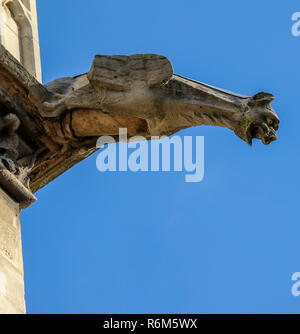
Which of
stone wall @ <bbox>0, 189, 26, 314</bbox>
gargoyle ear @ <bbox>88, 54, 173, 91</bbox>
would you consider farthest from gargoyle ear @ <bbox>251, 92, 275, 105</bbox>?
stone wall @ <bbox>0, 189, 26, 314</bbox>

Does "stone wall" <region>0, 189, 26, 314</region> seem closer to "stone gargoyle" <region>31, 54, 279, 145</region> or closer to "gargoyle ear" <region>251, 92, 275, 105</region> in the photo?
"stone gargoyle" <region>31, 54, 279, 145</region>

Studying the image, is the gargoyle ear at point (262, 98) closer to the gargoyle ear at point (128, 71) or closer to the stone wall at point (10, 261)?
the gargoyle ear at point (128, 71)

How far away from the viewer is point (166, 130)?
24.9 ft

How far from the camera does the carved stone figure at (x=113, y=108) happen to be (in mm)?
7281

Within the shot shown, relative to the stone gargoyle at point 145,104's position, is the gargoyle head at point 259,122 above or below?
below

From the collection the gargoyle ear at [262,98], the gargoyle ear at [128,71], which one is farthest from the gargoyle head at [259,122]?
the gargoyle ear at [128,71]

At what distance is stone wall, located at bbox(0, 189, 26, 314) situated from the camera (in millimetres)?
6508

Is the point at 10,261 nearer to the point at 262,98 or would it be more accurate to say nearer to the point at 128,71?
the point at 128,71

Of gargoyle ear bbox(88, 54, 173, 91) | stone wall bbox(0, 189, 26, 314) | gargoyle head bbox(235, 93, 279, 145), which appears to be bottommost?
stone wall bbox(0, 189, 26, 314)

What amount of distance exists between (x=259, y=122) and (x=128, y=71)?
A: 1.15m

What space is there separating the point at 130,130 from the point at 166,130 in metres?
0.32

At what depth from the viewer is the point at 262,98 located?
23.8ft
